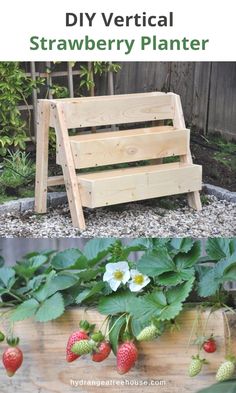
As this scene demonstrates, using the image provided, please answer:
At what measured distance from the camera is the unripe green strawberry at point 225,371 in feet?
6.84

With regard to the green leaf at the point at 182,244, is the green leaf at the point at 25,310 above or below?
below

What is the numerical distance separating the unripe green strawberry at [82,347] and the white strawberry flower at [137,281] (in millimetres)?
204

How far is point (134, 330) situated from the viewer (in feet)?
7.20

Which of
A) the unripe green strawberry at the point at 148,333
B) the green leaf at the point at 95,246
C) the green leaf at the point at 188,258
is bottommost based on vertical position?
the unripe green strawberry at the point at 148,333

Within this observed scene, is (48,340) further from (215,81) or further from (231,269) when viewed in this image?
(215,81)

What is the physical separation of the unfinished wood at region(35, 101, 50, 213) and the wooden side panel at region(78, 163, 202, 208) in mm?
105

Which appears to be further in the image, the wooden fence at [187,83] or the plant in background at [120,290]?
the wooden fence at [187,83]

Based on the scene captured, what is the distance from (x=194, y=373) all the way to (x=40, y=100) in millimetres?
846

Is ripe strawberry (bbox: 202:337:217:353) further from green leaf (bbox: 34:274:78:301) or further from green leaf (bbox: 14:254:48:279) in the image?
green leaf (bbox: 14:254:48:279)

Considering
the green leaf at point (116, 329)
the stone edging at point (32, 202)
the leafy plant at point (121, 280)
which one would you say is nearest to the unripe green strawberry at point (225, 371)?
the leafy plant at point (121, 280)
